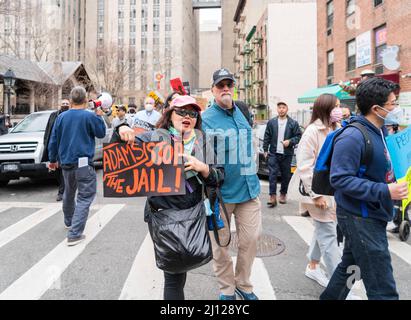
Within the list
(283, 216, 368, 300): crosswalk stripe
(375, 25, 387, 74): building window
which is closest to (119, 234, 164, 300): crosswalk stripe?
(283, 216, 368, 300): crosswalk stripe

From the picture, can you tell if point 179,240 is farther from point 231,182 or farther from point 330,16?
point 330,16

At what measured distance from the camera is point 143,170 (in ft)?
7.50

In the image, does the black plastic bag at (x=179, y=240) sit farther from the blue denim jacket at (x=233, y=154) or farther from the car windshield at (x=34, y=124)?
the car windshield at (x=34, y=124)

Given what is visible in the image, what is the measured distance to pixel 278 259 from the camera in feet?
13.2

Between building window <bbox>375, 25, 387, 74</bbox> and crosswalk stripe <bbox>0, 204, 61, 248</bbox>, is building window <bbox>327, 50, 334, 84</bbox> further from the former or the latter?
crosswalk stripe <bbox>0, 204, 61, 248</bbox>

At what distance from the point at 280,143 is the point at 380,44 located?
14393mm

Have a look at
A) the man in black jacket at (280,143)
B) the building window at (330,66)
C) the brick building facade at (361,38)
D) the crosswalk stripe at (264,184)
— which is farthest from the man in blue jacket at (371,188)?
the building window at (330,66)

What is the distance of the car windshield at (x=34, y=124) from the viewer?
866 cm

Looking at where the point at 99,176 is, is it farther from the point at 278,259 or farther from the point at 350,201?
the point at 350,201

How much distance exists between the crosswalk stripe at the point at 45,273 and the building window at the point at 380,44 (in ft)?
56.6

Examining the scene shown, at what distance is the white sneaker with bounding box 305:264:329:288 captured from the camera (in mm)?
3342

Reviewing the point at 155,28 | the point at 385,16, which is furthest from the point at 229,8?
the point at 385,16

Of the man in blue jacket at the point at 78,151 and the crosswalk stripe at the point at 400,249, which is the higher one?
the man in blue jacket at the point at 78,151

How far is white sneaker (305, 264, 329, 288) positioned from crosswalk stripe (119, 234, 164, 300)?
1.56 m
